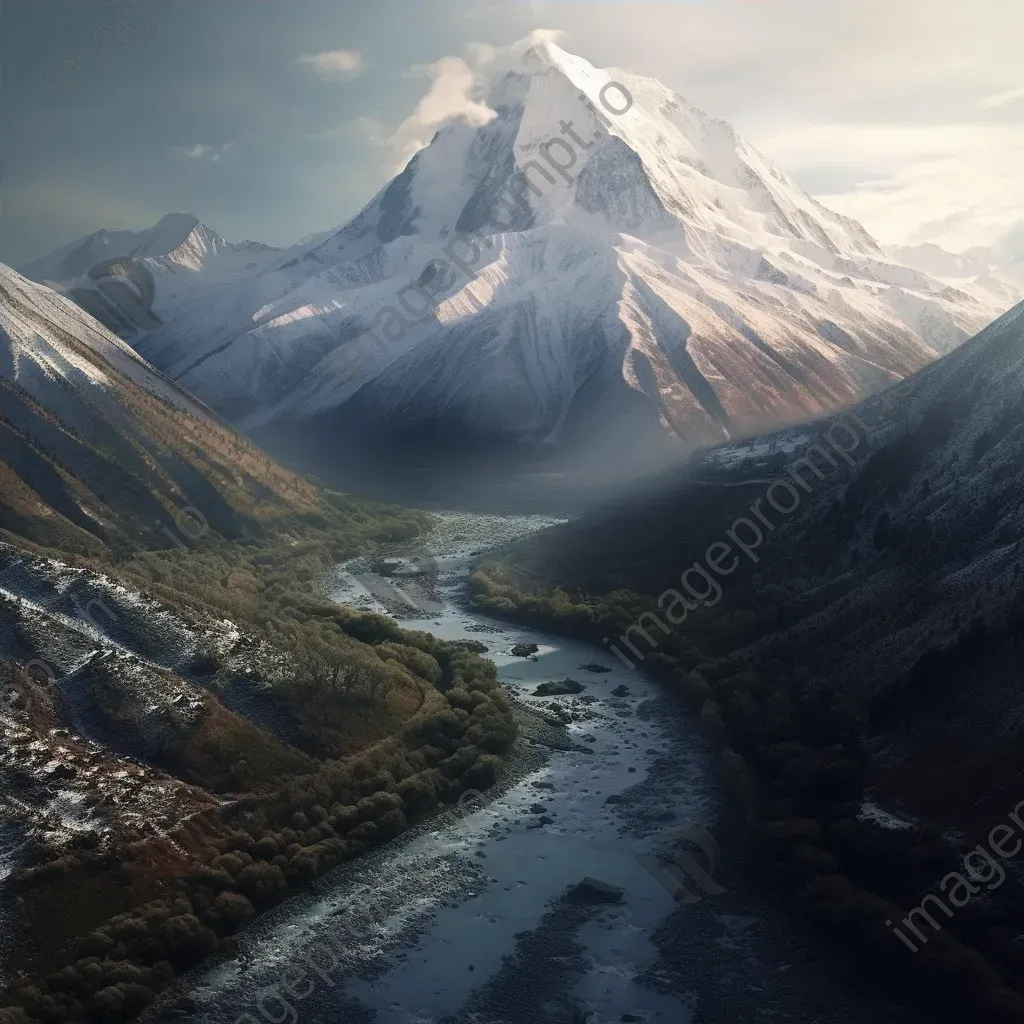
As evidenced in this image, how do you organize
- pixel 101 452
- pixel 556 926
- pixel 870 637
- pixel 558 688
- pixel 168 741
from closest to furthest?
pixel 556 926 → pixel 168 741 → pixel 870 637 → pixel 558 688 → pixel 101 452

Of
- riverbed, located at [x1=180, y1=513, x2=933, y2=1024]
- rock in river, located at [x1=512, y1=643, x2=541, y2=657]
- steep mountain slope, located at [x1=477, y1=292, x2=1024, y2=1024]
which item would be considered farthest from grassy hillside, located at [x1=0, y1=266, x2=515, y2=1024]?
steep mountain slope, located at [x1=477, y1=292, x2=1024, y2=1024]

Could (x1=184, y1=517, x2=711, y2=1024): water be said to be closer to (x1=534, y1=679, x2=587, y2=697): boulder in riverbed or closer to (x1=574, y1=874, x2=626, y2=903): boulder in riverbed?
(x1=574, y1=874, x2=626, y2=903): boulder in riverbed

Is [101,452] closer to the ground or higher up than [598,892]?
higher up

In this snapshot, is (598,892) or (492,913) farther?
(598,892)

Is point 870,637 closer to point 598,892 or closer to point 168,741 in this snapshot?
point 598,892

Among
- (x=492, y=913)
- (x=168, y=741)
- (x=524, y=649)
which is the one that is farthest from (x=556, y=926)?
(x=524, y=649)

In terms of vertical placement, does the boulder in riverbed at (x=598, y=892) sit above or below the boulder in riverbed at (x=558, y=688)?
below

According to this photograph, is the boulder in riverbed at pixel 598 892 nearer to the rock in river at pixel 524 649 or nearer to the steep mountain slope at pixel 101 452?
the rock in river at pixel 524 649

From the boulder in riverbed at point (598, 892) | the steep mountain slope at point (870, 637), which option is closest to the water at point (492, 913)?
the boulder in riverbed at point (598, 892)
